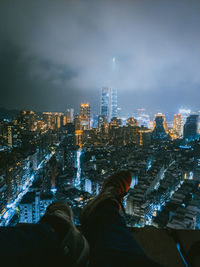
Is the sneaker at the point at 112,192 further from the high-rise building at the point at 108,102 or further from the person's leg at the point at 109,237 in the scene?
the high-rise building at the point at 108,102

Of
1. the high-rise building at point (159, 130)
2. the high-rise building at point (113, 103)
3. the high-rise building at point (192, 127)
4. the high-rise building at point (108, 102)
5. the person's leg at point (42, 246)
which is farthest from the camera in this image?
the high-rise building at point (108, 102)

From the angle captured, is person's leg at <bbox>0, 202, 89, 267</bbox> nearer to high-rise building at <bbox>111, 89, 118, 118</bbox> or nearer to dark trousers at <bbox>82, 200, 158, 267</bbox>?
dark trousers at <bbox>82, 200, 158, 267</bbox>

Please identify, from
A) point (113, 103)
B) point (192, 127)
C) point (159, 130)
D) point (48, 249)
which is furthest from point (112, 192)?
point (113, 103)

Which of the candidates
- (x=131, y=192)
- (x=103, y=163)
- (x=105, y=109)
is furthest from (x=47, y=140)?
(x=105, y=109)

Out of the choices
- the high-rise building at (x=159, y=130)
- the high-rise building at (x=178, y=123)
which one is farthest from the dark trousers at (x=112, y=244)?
the high-rise building at (x=178, y=123)

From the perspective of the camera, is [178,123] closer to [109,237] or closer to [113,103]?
[113,103]

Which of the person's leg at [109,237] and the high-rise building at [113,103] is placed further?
the high-rise building at [113,103]

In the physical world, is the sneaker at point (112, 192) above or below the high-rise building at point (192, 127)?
below

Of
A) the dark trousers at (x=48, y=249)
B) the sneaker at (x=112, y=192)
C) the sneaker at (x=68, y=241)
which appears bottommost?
the sneaker at (x=112, y=192)
